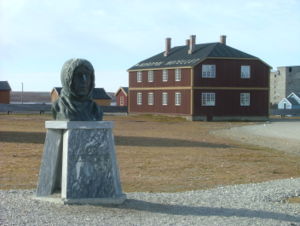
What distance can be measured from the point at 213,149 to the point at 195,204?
13.8 meters

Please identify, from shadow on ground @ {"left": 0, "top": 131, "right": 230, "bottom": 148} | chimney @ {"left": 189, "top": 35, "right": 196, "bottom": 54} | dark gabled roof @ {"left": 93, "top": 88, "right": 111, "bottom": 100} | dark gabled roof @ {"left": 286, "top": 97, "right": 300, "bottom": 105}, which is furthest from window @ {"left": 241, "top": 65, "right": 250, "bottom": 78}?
dark gabled roof @ {"left": 93, "top": 88, "right": 111, "bottom": 100}

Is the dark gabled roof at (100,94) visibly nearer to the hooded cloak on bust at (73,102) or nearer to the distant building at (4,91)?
the distant building at (4,91)

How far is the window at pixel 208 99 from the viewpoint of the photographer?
175 feet

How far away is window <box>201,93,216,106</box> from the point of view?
53438mm

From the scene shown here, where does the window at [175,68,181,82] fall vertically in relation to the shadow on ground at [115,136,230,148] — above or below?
above

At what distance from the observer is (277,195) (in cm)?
1232

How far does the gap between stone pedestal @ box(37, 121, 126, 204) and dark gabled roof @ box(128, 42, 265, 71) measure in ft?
141

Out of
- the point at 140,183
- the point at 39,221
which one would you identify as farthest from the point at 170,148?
the point at 39,221

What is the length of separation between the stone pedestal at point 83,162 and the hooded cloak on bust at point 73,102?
0.27 meters

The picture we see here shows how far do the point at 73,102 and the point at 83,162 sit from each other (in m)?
1.12

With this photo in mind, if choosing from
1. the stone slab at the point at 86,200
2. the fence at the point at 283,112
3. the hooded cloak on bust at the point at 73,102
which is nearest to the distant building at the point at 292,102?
the fence at the point at 283,112

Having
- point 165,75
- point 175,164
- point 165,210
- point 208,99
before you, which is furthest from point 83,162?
point 165,75

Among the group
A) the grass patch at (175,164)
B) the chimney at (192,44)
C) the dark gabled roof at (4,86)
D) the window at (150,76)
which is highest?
the chimney at (192,44)

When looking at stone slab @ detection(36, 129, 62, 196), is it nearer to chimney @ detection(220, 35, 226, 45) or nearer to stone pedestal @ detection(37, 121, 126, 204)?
stone pedestal @ detection(37, 121, 126, 204)
